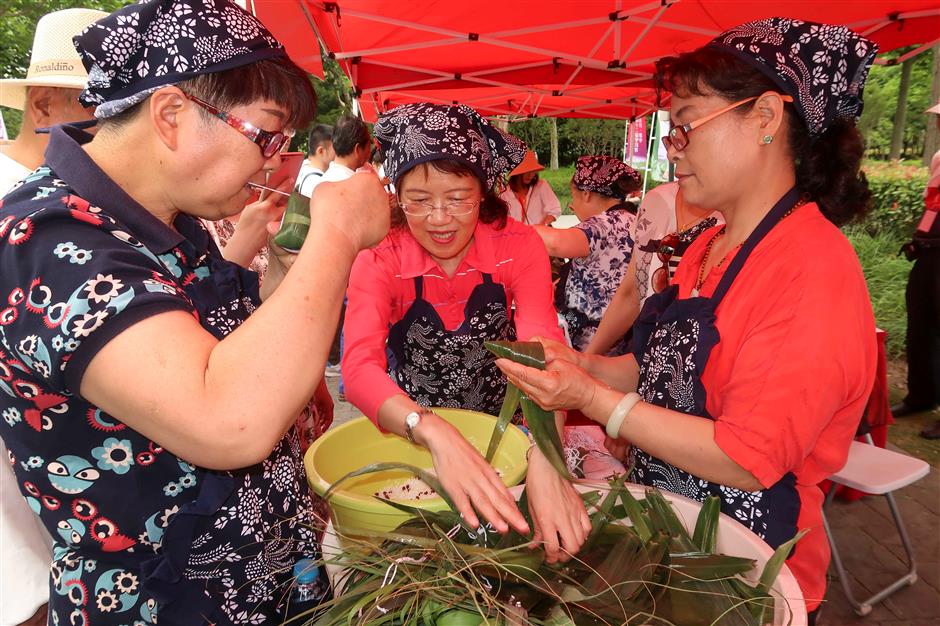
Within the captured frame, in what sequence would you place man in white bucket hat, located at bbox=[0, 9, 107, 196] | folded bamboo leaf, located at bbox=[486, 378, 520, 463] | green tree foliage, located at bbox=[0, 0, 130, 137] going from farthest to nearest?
green tree foliage, located at bbox=[0, 0, 130, 137] < man in white bucket hat, located at bbox=[0, 9, 107, 196] < folded bamboo leaf, located at bbox=[486, 378, 520, 463]

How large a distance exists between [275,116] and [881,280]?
9.75 meters

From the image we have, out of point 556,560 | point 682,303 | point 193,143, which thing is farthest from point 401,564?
A: point 682,303

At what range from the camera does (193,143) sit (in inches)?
43.4

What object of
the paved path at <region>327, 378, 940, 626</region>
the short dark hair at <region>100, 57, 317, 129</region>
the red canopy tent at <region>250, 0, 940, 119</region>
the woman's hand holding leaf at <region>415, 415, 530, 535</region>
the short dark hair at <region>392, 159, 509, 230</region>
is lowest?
the paved path at <region>327, 378, 940, 626</region>

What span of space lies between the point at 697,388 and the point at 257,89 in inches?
46.8

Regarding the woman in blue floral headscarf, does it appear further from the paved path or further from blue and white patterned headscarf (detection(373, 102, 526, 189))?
the paved path

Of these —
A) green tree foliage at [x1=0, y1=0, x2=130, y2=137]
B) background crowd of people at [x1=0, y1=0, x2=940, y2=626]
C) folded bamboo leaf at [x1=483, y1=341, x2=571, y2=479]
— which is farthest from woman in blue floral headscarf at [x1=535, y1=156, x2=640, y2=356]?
green tree foliage at [x1=0, y1=0, x2=130, y2=137]

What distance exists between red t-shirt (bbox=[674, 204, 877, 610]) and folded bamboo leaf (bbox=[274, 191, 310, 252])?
3.34 ft

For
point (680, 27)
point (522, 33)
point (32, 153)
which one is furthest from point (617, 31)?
point (32, 153)

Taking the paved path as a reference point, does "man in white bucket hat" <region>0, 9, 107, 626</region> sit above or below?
above

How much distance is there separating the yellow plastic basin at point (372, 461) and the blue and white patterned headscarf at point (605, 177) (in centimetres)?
326

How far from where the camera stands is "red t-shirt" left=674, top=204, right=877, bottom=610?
1.24m

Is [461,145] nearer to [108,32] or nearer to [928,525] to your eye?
[108,32]

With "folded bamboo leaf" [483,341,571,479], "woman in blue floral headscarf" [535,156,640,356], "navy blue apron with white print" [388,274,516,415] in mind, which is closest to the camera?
"folded bamboo leaf" [483,341,571,479]
